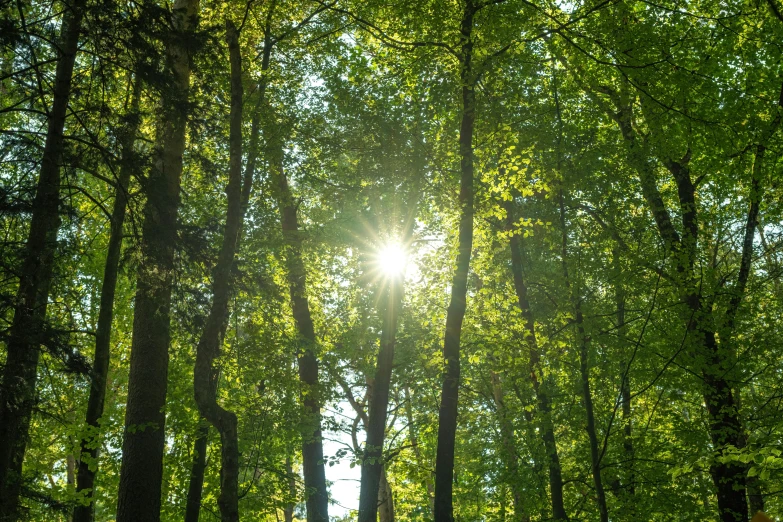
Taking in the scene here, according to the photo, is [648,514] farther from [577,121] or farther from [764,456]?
[577,121]

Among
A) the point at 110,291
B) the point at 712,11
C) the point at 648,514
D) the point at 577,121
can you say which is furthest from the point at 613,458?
the point at 110,291

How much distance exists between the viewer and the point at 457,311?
9586 millimetres

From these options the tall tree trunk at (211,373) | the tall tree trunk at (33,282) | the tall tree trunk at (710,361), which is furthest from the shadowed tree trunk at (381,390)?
the tall tree trunk at (33,282)

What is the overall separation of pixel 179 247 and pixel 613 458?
9.53 m

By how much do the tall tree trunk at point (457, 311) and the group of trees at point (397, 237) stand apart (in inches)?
1.9

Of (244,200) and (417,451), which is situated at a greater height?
(244,200)

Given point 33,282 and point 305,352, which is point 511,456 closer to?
point 305,352

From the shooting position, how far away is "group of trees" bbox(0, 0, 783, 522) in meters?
7.64

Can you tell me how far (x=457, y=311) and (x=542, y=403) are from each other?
3429 millimetres

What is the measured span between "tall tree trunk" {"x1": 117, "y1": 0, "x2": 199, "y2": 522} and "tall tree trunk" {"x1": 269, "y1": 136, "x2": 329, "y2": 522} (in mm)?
3927

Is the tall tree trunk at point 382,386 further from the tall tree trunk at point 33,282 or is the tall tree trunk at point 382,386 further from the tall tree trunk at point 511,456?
the tall tree trunk at point 33,282

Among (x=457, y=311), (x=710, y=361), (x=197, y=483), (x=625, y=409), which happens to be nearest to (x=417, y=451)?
(x=625, y=409)

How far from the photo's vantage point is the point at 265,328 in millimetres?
12188

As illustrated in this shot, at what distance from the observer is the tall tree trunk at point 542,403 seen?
1115 cm
